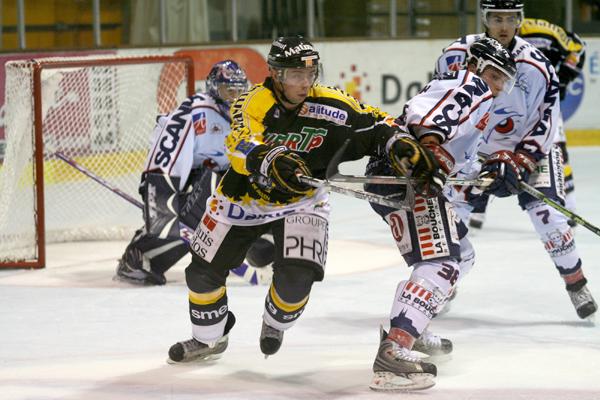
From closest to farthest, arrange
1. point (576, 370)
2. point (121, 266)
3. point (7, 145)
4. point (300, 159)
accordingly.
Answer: point (300, 159), point (576, 370), point (121, 266), point (7, 145)

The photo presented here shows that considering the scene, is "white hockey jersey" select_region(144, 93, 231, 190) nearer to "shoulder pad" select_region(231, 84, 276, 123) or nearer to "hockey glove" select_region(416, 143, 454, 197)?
"shoulder pad" select_region(231, 84, 276, 123)

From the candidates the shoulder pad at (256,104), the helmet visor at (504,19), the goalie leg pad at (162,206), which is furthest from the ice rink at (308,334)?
the helmet visor at (504,19)

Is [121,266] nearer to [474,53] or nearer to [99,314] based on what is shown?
[99,314]

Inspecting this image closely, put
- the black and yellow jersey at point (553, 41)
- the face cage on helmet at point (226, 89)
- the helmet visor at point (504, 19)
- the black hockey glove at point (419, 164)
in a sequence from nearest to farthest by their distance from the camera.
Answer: the black hockey glove at point (419, 164) → the helmet visor at point (504, 19) → the face cage on helmet at point (226, 89) → the black and yellow jersey at point (553, 41)

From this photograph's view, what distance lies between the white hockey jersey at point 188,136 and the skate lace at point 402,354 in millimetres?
2069

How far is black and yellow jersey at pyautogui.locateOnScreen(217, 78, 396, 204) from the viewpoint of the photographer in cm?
335

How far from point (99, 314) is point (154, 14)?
488 centimetres

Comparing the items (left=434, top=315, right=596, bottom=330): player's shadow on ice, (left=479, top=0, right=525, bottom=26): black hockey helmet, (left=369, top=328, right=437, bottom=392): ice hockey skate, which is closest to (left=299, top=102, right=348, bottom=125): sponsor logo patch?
(left=369, top=328, right=437, bottom=392): ice hockey skate

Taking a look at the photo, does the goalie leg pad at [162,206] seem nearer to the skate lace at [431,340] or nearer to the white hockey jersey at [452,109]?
the skate lace at [431,340]

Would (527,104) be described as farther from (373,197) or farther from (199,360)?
(199,360)

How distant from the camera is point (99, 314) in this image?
446cm

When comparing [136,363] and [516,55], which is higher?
[516,55]

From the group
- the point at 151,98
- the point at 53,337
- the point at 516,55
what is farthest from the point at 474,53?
the point at 151,98

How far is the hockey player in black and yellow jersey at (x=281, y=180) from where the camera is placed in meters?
3.28
